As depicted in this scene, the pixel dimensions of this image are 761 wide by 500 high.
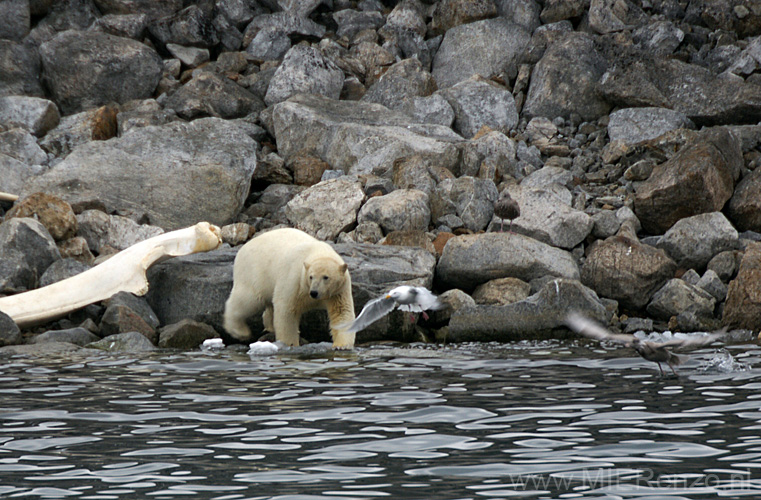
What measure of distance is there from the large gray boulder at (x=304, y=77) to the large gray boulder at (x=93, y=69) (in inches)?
110

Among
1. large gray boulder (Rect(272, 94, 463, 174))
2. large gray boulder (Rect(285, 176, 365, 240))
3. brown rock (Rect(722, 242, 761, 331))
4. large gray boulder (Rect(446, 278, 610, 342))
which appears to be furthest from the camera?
large gray boulder (Rect(272, 94, 463, 174))

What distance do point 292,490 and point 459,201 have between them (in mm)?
10468

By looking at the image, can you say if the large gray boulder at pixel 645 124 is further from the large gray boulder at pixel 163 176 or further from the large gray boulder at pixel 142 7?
the large gray boulder at pixel 142 7

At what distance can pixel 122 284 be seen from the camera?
1055cm

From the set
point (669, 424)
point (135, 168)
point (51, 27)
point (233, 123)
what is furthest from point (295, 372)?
point (51, 27)

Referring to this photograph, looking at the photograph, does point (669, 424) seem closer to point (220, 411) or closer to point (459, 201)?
point (220, 411)

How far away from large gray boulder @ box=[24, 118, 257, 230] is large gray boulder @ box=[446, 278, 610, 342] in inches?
236

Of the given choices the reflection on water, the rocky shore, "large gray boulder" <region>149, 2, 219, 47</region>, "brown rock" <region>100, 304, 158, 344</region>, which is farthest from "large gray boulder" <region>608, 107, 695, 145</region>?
"brown rock" <region>100, 304, 158, 344</region>

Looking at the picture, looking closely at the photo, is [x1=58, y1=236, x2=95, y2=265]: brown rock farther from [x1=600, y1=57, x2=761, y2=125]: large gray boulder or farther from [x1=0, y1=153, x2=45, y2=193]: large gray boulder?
[x1=600, y1=57, x2=761, y2=125]: large gray boulder

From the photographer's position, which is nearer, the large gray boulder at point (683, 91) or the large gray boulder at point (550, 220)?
the large gray boulder at point (550, 220)

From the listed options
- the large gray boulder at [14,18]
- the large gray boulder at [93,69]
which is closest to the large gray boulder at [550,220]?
the large gray boulder at [93,69]

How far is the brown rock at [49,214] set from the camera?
11.8 metres

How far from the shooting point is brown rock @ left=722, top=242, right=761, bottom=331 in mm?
10062

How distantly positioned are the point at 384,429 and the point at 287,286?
173 inches
